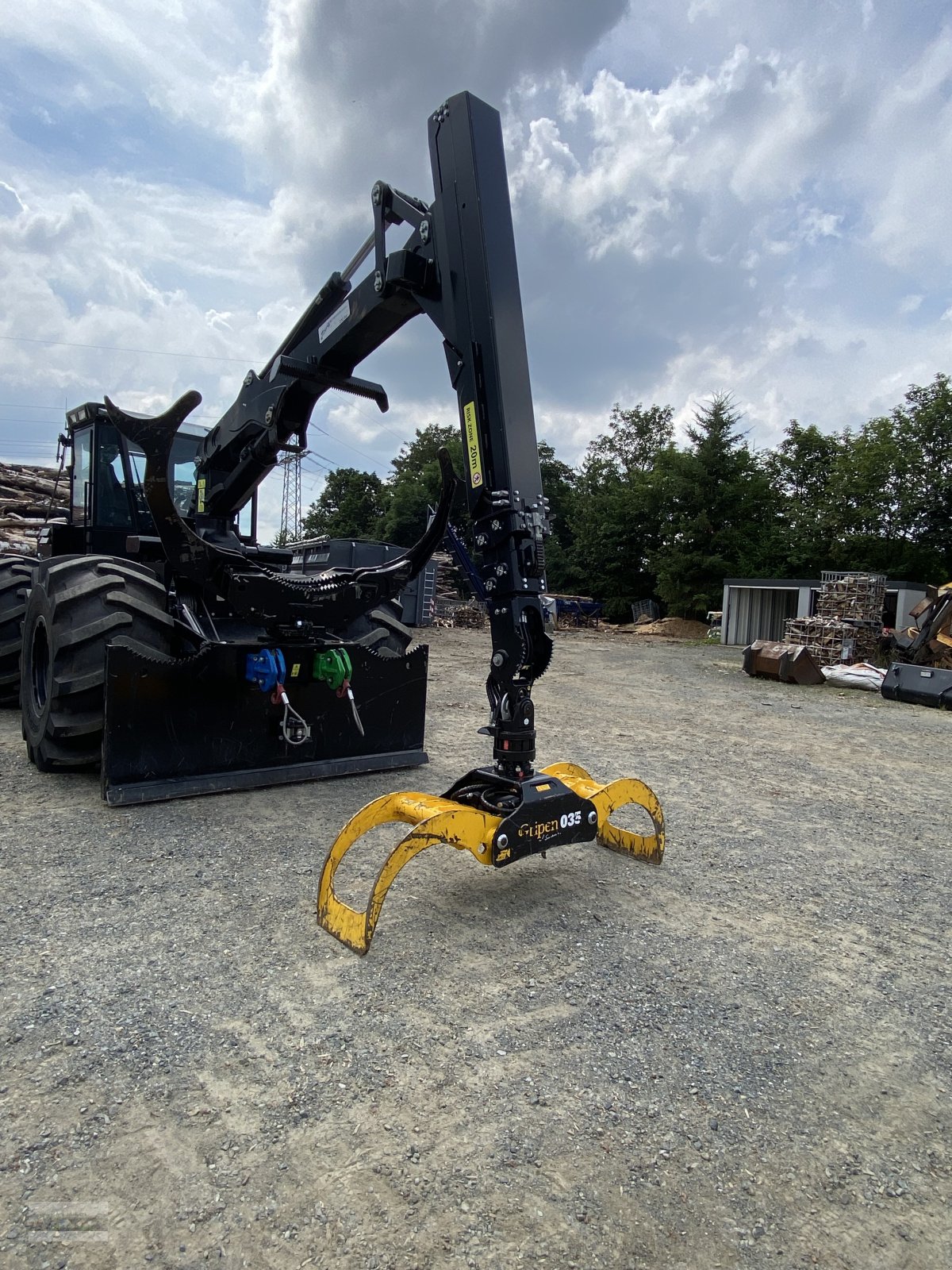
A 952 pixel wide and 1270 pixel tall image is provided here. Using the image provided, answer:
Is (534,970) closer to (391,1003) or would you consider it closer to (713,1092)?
(391,1003)

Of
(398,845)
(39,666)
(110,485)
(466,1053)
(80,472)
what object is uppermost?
(80,472)

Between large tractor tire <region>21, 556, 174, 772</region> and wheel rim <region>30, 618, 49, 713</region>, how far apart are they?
0.22 feet

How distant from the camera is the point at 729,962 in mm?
3072

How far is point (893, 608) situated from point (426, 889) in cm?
1901

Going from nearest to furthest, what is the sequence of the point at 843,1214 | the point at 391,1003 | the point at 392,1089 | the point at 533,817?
the point at 843,1214 < the point at 392,1089 < the point at 391,1003 < the point at 533,817

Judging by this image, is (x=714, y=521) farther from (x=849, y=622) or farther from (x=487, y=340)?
(x=487, y=340)

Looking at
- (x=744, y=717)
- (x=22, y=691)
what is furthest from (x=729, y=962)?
(x=744, y=717)

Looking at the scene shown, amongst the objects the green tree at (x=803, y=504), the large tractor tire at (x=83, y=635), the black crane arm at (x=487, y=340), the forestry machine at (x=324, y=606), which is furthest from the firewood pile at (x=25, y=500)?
the green tree at (x=803, y=504)

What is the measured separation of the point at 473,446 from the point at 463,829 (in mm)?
1754

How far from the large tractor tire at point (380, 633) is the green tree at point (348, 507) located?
1597 inches

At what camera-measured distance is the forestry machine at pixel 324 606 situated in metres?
3.49

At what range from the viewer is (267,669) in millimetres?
4738

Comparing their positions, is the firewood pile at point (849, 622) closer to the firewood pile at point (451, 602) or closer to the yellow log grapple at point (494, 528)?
the firewood pile at point (451, 602)

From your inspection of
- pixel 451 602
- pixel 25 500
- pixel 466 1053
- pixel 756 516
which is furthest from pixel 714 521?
pixel 466 1053
